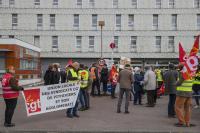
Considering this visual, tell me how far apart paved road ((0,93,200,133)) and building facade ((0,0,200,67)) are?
46563mm

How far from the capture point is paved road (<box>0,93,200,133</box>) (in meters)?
11.9

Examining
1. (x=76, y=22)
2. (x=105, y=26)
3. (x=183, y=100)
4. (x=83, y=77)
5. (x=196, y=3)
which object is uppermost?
(x=196, y=3)

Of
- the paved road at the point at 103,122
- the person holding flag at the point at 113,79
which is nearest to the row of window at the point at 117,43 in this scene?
the person holding flag at the point at 113,79

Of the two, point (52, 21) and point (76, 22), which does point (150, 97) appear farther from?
point (52, 21)

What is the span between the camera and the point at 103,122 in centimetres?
1329

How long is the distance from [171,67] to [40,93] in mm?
4816

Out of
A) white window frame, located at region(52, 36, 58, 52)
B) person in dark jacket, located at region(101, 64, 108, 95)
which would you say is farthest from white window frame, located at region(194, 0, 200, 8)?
person in dark jacket, located at region(101, 64, 108, 95)

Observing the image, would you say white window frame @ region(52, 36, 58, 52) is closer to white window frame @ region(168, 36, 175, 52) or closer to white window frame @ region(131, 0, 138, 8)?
white window frame @ region(131, 0, 138, 8)

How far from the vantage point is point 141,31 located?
63.1 metres

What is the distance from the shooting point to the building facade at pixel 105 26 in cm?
6306

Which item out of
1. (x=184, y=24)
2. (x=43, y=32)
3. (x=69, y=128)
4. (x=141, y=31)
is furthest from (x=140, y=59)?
(x=69, y=128)

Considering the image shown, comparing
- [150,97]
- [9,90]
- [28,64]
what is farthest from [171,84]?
[28,64]

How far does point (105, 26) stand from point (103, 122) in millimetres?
50346

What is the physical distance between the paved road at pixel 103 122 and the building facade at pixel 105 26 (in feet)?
153
